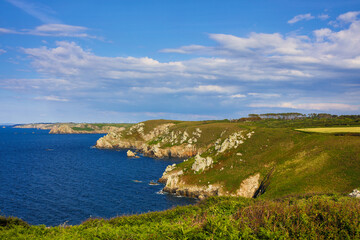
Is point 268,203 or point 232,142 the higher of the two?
point 268,203

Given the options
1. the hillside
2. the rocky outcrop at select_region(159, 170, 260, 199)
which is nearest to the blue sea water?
the rocky outcrop at select_region(159, 170, 260, 199)

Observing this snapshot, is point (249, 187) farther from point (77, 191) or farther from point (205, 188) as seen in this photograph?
point (77, 191)

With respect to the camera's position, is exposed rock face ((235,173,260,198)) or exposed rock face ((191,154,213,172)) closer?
exposed rock face ((235,173,260,198))

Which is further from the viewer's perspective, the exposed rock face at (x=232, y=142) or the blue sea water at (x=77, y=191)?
the exposed rock face at (x=232, y=142)

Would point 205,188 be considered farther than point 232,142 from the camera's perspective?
No

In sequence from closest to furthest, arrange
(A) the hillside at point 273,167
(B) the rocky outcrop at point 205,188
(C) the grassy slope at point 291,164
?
(C) the grassy slope at point 291,164 < (A) the hillside at point 273,167 < (B) the rocky outcrop at point 205,188

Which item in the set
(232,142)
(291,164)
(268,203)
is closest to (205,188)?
(232,142)

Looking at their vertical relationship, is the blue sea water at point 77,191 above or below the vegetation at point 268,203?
below

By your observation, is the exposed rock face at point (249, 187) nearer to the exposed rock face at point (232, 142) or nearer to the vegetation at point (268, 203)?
the vegetation at point (268, 203)

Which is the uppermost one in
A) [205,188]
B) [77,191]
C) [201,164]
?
[201,164]

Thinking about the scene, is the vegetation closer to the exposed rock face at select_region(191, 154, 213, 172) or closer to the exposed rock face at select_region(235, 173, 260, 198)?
the exposed rock face at select_region(235, 173, 260, 198)

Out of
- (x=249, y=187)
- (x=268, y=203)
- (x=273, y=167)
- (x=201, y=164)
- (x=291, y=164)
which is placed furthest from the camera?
(x=201, y=164)

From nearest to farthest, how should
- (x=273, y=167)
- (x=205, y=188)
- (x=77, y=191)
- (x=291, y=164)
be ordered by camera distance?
(x=291, y=164) → (x=273, y=167) → (x=205, y=188) → (x=77, y=191)

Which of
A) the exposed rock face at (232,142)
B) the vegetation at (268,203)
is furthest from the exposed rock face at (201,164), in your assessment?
the exposed rock face at (232,142)
